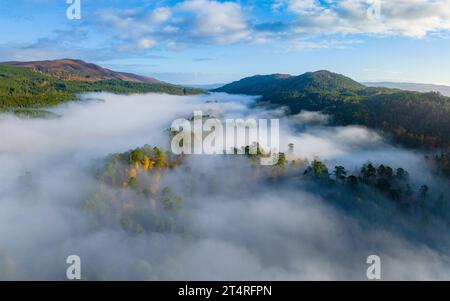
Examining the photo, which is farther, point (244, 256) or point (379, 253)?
point (379, 253)

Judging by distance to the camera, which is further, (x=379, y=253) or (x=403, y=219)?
(x=403, y=219)

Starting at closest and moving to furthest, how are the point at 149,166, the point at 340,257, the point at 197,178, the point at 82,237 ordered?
the point at 82,237 → the point at 340,257 → the point at 149,166 → the point at 197,178

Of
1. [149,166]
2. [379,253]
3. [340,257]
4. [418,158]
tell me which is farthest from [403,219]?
[149,166]

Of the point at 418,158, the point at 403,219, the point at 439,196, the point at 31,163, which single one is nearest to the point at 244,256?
the point at 403,219

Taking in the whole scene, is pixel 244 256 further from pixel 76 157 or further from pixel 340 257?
pixel 76 157
